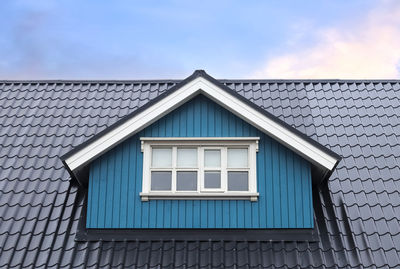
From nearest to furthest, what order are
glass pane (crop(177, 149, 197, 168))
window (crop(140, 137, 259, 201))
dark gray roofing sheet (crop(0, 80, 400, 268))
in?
dark gray roofing sheet (crop(0, 80, 400, 268)) → window (crop(140, 137, 259, 201)) → glass pane (crop(177, 149, 197, 168))

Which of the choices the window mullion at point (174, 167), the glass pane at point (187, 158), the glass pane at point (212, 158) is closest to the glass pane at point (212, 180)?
the glass pane at point (212, 158)

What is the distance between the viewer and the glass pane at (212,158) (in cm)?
1216

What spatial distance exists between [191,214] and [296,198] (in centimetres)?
198

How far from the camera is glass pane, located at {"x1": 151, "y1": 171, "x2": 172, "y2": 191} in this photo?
12016 millimetres

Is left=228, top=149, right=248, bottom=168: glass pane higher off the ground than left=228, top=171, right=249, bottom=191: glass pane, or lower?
higher

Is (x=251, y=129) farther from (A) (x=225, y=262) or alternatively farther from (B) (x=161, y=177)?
(A) (x=225, y=262)

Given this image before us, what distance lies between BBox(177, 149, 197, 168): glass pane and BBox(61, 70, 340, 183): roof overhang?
837mm

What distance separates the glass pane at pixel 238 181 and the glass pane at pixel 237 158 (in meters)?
0.17

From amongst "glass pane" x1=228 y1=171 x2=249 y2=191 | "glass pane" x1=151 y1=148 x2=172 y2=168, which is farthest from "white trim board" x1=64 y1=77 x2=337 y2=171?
"glass pane" x1=228 y1=171 x2=249 y2=191

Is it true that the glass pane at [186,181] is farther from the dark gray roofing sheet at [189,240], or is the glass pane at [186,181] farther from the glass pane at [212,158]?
the dark gray roofing sheet at [189,240]

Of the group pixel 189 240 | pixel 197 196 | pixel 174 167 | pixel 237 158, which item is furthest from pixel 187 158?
pixel 189 240

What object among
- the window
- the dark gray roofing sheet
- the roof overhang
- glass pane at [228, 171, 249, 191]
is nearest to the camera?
the dark gray roofing sheet

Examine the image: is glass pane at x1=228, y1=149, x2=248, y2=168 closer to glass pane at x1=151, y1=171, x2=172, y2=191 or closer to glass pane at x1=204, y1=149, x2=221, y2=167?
glass pane at x1=204, y1=149, x2=221, y2=167

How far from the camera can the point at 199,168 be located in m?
12.0
